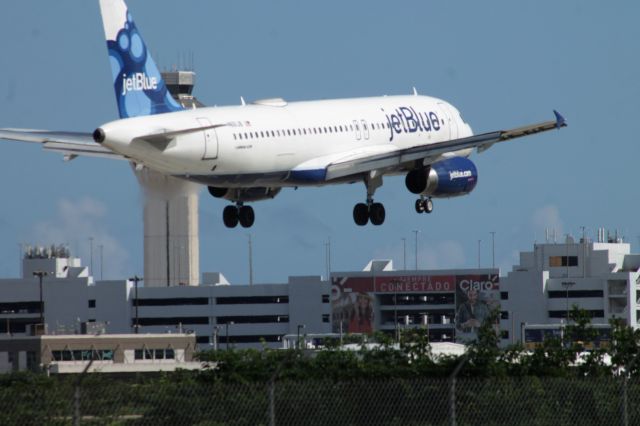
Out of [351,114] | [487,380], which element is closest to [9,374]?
[487,380]

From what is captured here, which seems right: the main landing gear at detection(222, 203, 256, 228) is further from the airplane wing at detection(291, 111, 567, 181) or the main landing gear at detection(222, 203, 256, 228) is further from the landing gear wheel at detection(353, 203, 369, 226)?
the landing gear wheel at detection(353, 203, 369, 226)

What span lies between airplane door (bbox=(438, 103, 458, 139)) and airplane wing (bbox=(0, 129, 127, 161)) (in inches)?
674

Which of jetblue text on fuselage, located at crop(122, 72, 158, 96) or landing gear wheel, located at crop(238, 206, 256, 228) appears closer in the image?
jetblue text on fuselage, located at crop(122, 72, 158, 96)

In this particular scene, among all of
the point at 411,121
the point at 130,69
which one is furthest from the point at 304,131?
the point at 411,121

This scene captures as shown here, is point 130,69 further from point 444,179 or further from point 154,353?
point 154,353

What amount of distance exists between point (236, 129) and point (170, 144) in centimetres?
406

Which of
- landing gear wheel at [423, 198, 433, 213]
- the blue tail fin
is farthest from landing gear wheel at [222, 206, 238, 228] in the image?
landing gear wheel at [423, 198, 433, 213]

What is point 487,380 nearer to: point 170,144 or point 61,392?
point 61,392

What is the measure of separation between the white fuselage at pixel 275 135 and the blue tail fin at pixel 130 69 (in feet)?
10.3

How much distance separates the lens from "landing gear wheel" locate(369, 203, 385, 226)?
73312 mm

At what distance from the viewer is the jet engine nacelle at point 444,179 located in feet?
239

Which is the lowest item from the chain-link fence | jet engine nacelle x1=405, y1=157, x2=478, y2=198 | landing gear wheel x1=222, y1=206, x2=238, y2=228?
the chain-link fence

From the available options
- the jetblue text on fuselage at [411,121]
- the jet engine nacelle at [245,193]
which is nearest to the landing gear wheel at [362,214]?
the jetblue text on fuselage at [411,121]

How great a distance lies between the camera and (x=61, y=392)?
2977cm
